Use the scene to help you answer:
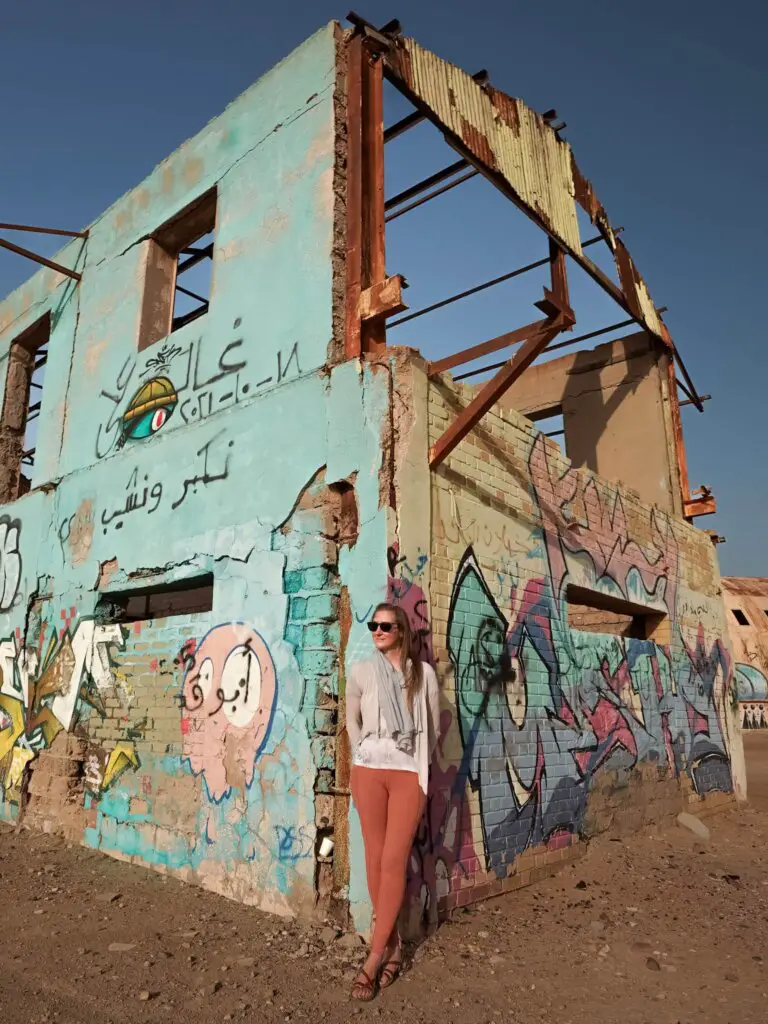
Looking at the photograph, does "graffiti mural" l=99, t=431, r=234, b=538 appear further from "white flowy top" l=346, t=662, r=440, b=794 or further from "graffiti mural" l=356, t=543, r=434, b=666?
"white flowy top" l=346, t=662, r=440, b=794

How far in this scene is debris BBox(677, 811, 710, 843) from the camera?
21.9ft

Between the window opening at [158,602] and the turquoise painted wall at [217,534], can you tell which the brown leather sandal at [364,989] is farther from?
the window opening at [158,602]

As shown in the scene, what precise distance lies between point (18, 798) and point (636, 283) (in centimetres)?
864

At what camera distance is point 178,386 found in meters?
5.87

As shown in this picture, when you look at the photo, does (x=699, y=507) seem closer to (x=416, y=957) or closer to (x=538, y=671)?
(x=538, y=671)

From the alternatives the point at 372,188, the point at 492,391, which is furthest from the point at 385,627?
the point at 372,188

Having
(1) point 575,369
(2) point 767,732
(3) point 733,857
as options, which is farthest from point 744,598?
(3) point 733,857

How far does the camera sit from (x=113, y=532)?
20.0ft

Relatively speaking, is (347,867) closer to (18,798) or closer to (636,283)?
(18,798)

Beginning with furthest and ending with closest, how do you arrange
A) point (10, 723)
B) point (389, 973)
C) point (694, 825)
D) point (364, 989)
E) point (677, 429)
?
point (677, 429), point (10, 723), point (694, 825), point (389, 973), point (364, 989)

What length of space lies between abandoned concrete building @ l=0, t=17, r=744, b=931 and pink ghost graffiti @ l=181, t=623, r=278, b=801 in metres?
0.02

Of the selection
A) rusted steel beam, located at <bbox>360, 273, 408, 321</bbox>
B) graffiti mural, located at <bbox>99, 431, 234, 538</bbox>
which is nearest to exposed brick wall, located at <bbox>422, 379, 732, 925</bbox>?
rusted steel beam, located at <bbox>360, 273, 408, 321</bbox>

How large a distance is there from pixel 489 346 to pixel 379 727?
2383mm

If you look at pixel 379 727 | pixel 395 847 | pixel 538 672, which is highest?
pixel 538 672
